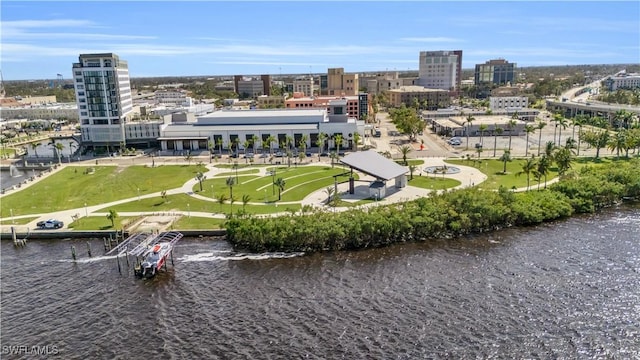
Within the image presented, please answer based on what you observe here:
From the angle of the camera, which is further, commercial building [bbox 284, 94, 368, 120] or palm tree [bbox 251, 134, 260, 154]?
commercial building [bbox 284, 94, 368, 120]

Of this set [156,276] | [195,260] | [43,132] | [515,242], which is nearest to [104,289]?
[156,276]

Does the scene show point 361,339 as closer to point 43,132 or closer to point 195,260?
point 195,260

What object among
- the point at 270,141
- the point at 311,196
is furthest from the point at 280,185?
the point at 270,141

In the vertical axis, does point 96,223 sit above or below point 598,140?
below

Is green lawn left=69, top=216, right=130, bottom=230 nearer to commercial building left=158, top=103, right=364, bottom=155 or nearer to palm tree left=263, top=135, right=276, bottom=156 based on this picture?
palm tree left=263, top=135, right=276, bottom=156

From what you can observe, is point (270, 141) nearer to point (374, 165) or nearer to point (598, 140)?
point (374, 165)

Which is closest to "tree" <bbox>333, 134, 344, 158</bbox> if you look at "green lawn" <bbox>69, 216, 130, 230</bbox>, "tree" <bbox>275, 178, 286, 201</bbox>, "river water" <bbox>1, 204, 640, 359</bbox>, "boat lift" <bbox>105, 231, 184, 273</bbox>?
"tree" <bbox>275, 178, 286, 201</bbox>

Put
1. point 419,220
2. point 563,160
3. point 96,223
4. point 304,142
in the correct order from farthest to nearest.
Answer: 1. point 304,142
2. point 563,160
3. point 96,223
4. point 419,220
